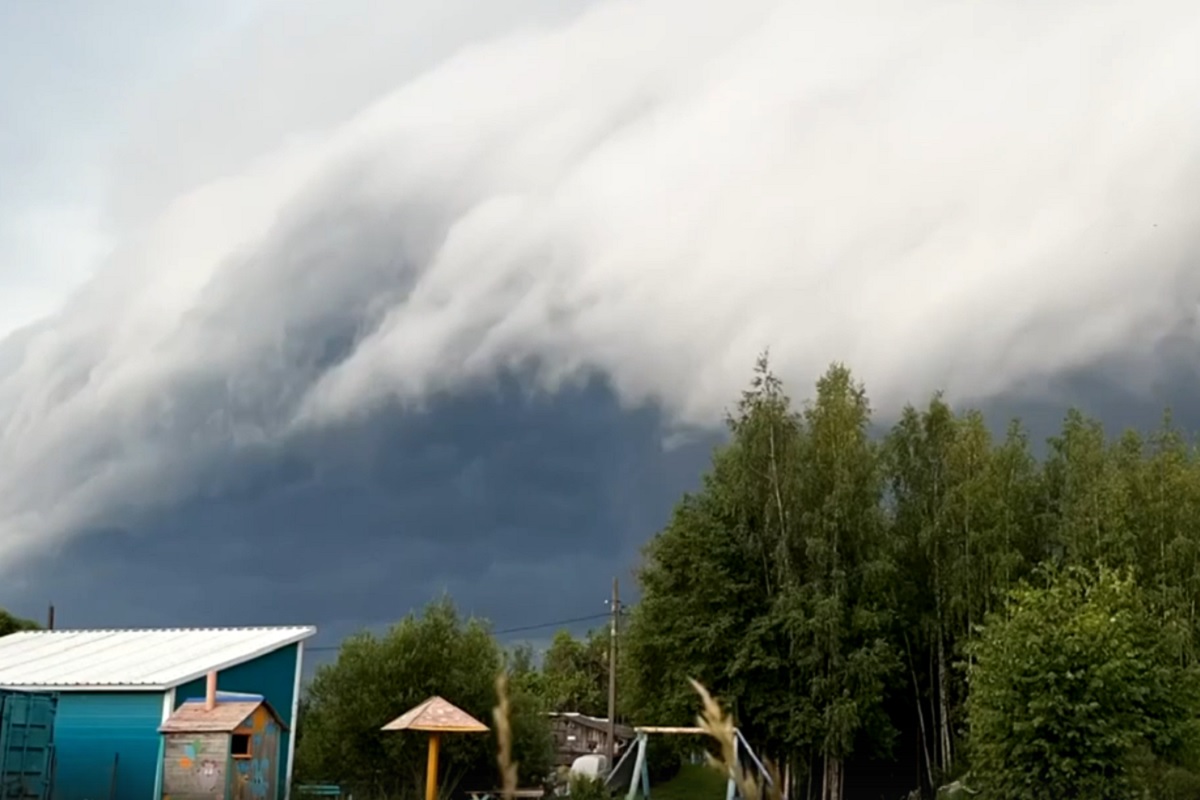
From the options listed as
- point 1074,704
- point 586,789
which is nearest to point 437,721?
point 586,789

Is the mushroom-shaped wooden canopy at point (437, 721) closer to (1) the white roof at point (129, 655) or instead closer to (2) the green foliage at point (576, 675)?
(1) the white roof at point (129, 655)

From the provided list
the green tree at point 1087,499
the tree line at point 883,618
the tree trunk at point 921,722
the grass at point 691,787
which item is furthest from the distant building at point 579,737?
the green tree at point 1087,499

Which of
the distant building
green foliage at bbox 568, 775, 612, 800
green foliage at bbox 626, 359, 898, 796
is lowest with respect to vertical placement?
green foliage at bbox 568, 775, 612, 800

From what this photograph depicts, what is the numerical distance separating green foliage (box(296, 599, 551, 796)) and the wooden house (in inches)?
384

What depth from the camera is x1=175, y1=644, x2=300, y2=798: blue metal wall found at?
30.6 meters

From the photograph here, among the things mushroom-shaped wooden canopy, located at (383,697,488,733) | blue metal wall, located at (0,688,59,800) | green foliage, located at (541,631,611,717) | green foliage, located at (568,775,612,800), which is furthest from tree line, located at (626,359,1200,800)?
green foliage, located at (541,631,611,717)

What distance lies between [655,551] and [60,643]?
728 inches

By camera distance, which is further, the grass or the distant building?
the distant building

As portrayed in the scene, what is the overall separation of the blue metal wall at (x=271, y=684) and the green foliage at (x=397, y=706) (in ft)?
11.8

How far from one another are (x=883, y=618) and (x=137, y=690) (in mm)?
22192

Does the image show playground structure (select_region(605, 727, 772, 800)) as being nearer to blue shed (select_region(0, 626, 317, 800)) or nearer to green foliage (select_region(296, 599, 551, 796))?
green foliage (select_region(296, 599, 551, 796))

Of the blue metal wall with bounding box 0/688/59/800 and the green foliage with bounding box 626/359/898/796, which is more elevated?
the green foliage with bounding box 626/359/898/796

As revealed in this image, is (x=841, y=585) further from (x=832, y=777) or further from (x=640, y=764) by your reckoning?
(x=640, y=764)

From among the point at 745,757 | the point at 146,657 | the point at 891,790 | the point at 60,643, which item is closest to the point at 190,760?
the point at 146,657
